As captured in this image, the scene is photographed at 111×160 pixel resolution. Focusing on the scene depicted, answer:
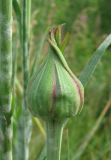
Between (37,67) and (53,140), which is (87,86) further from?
(53,140)

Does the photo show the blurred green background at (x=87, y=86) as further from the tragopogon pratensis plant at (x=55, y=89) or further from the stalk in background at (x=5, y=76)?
the tragopogon pratensis plant at (x=55, y=89)

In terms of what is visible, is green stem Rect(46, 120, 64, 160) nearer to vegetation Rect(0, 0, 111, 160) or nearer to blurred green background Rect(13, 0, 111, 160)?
vegetation Rect(0, 0, 111, 160)

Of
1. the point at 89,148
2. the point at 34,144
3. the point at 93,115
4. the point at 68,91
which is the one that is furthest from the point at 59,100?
the point at 93,115

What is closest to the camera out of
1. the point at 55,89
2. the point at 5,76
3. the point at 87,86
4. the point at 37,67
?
the point at 55,89

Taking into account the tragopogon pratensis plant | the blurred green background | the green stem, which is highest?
the tragopogon pratensis plant

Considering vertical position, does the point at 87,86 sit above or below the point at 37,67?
below

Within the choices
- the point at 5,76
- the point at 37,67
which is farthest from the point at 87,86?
the point at 5,76

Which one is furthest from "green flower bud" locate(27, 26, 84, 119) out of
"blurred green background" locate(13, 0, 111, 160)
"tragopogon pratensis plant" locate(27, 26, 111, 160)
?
"blurred green background" locate(13, 0, 111, 160)

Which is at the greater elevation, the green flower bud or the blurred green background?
the green flower bud
